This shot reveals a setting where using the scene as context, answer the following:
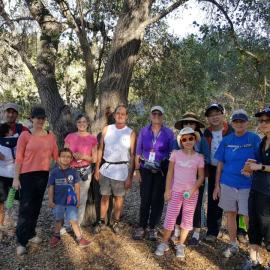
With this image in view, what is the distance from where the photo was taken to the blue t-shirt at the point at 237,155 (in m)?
4.87

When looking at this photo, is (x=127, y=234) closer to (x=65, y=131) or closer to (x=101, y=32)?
(x=65, y=131)

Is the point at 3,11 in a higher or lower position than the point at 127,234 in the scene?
higher

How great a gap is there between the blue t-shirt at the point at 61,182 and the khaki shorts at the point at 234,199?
199cm

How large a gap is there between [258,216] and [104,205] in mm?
2312

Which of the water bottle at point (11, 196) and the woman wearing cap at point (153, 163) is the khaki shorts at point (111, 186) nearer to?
the woman wearing cap at point (153, 163)

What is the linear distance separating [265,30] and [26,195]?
5.15 m

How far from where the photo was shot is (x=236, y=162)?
4.94m

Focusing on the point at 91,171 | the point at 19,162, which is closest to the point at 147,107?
the point at 91,171

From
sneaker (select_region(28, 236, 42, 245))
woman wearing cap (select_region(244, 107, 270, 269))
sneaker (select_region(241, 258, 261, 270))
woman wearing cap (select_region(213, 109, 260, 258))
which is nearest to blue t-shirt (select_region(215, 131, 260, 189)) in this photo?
woman wearing cap (select_region(213, 109, 260, 258))

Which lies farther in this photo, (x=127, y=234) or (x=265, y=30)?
(x=265, y=30)

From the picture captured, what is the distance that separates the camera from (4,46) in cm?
827

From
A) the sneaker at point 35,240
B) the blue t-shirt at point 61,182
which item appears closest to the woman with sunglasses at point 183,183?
the blue t-shirt at point 61,182

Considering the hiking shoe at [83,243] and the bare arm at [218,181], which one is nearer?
the bare arm at [218,181]

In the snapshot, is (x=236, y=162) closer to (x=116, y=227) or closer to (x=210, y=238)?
(x=210, y=238)
